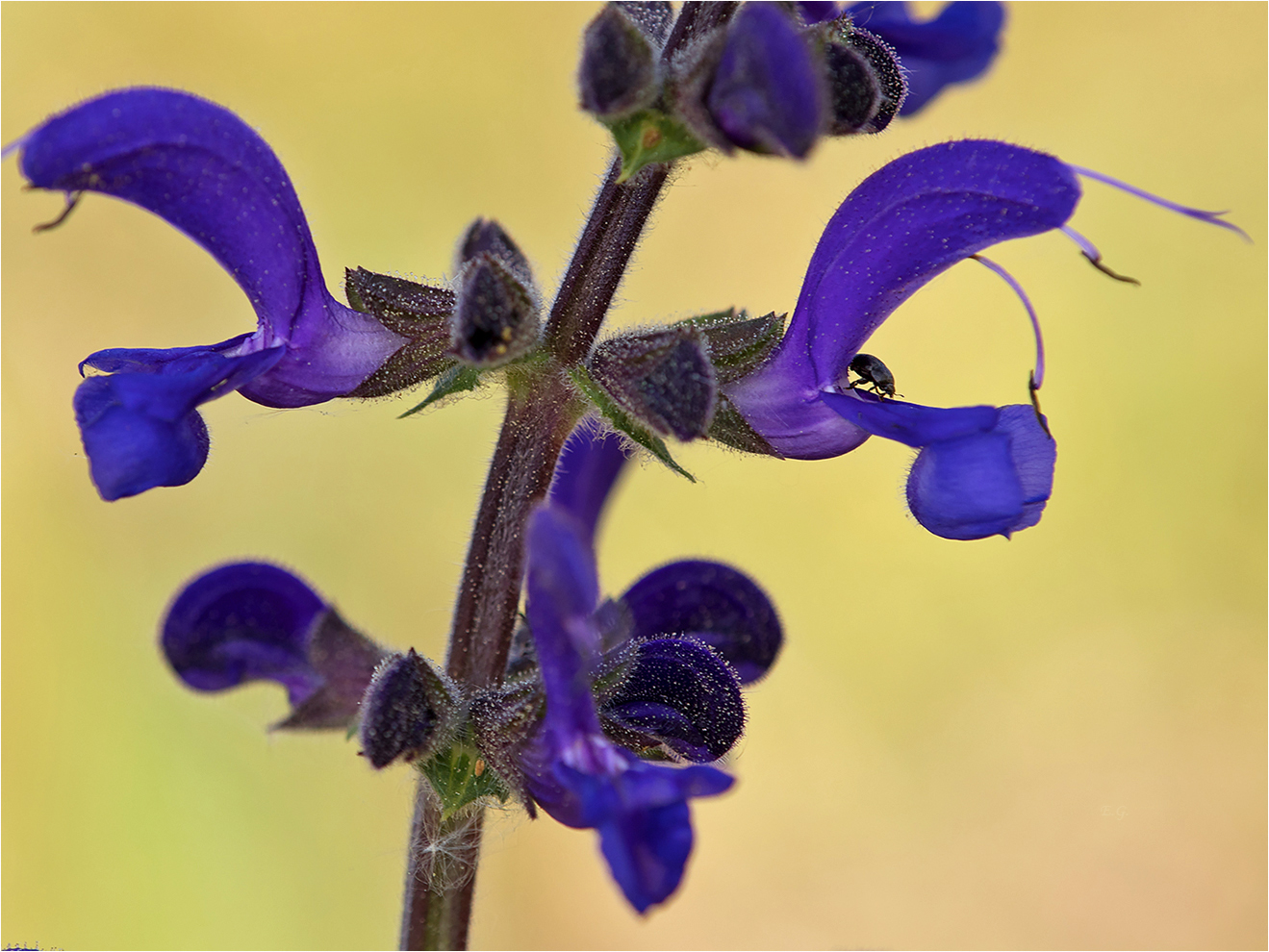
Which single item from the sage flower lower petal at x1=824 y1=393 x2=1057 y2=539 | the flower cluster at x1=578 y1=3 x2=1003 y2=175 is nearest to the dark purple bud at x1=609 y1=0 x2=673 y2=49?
the flower cluster at x1=578 y1=3 x2=1003 y2=175

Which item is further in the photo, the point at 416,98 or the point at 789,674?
the point at 416,98

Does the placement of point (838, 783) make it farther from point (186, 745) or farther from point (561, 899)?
point (186, 745)

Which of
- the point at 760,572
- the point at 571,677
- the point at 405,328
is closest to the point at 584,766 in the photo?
the point at 571,677

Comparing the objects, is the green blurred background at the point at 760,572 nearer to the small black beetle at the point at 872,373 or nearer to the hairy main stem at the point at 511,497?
the hairy main stem at the point at 511,497

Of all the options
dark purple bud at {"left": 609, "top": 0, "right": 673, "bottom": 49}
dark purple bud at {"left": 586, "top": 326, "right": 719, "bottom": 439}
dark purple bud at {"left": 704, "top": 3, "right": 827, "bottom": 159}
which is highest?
dark purple bud at {"left": 609, "top": 0, "right": 673, "bottom": 49}

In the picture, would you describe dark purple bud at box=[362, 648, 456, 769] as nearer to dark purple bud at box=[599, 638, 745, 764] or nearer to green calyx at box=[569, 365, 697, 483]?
dark purple bud at box=[599, 638, 745, 764]

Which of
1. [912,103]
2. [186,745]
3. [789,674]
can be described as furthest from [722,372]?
[789,674]

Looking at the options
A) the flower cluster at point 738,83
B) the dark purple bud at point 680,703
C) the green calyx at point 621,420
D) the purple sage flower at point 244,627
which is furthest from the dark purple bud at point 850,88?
the purple sage flower at point 244,627
